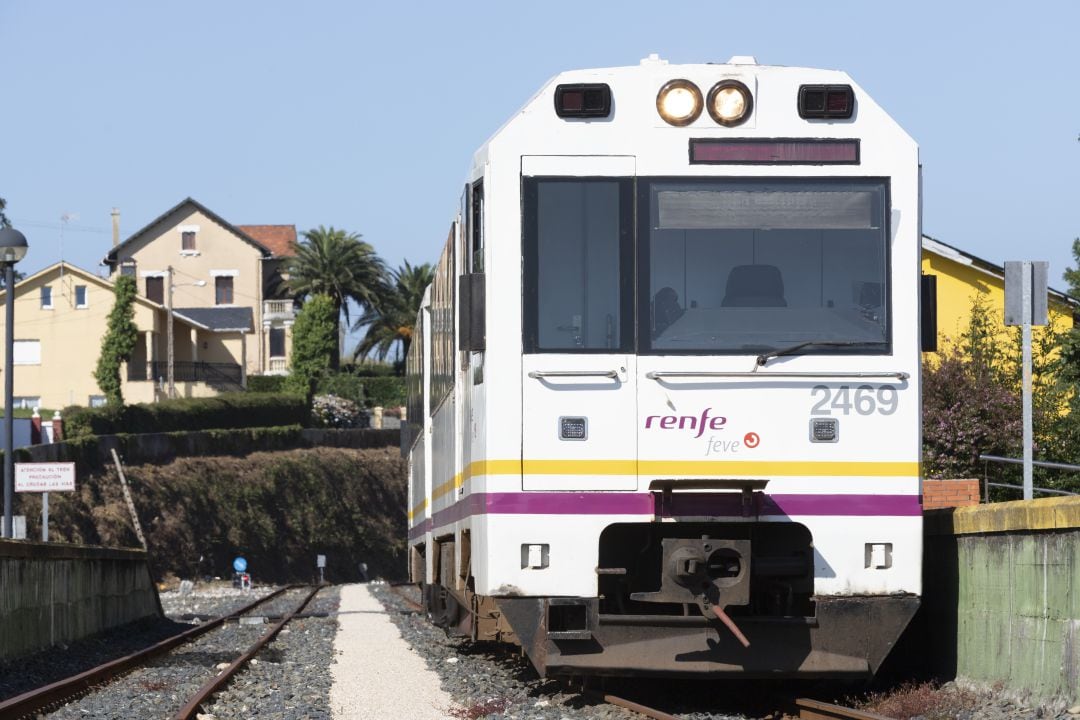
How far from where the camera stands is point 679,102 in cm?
1002

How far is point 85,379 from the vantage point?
255ft

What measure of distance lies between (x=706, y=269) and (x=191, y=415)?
2238 inches

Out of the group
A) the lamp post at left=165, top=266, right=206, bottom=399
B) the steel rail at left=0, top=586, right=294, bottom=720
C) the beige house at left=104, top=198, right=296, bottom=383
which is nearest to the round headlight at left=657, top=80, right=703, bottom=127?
the steel rail at left=0, top=586, right=294, bottom=720

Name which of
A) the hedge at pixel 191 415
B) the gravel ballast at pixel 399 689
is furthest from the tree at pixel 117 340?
the gravel ballast at pixel 399 689

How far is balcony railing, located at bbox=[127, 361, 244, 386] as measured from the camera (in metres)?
78.0

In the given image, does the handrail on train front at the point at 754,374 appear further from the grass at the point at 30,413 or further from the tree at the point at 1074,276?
the grass at the point at 30,413

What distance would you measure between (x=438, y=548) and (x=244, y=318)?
72734 millimetres

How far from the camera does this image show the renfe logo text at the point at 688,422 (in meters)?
9.65

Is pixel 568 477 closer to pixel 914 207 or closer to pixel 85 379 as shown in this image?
pixel 914 207

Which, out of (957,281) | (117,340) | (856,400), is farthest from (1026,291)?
(117,340)

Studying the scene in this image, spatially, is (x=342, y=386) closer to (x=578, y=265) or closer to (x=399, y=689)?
(x=399, y=689)

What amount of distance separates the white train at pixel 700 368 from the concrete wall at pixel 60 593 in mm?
6796

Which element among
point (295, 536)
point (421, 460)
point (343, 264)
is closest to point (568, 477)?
point (421, 460)

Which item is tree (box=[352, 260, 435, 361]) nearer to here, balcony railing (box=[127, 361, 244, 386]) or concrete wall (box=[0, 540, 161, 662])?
balcony railing (box=[127, 361, 244, 386])
